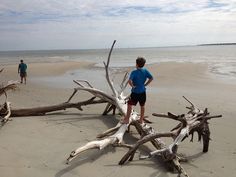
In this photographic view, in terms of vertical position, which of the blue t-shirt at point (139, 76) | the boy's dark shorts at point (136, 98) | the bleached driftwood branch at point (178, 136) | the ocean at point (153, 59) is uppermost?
the blue t-shirt at point (139, 76)

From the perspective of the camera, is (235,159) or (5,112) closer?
(235,159)

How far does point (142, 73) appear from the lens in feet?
20.0

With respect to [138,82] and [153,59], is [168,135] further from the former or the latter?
[153,59]

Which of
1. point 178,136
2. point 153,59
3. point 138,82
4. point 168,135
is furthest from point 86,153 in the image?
point 153,59

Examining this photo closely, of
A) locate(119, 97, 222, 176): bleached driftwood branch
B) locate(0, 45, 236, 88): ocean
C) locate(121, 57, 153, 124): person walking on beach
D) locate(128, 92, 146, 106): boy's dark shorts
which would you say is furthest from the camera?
locate(0, 45, 236, 88): ocean

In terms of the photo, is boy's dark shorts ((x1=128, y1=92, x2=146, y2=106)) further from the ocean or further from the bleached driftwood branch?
the ocean

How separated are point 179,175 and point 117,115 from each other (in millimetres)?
4122

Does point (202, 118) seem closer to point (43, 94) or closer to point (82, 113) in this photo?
point (82, 113)

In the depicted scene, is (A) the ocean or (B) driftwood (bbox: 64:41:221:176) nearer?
(B) driftwood (bbox: 64:41:221:176)

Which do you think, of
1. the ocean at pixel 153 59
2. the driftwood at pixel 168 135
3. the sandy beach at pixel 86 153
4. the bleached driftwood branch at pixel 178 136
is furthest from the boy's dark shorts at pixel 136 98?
the ocean at pixel 153 59

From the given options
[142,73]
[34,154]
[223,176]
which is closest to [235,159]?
[223,176]

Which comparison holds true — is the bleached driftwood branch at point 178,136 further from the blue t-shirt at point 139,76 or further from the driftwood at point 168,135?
the blue t-shirt at point 139,76

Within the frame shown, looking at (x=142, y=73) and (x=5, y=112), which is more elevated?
(x=142, y=73)

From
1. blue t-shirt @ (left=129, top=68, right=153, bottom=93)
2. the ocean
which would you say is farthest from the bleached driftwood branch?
the ocean
